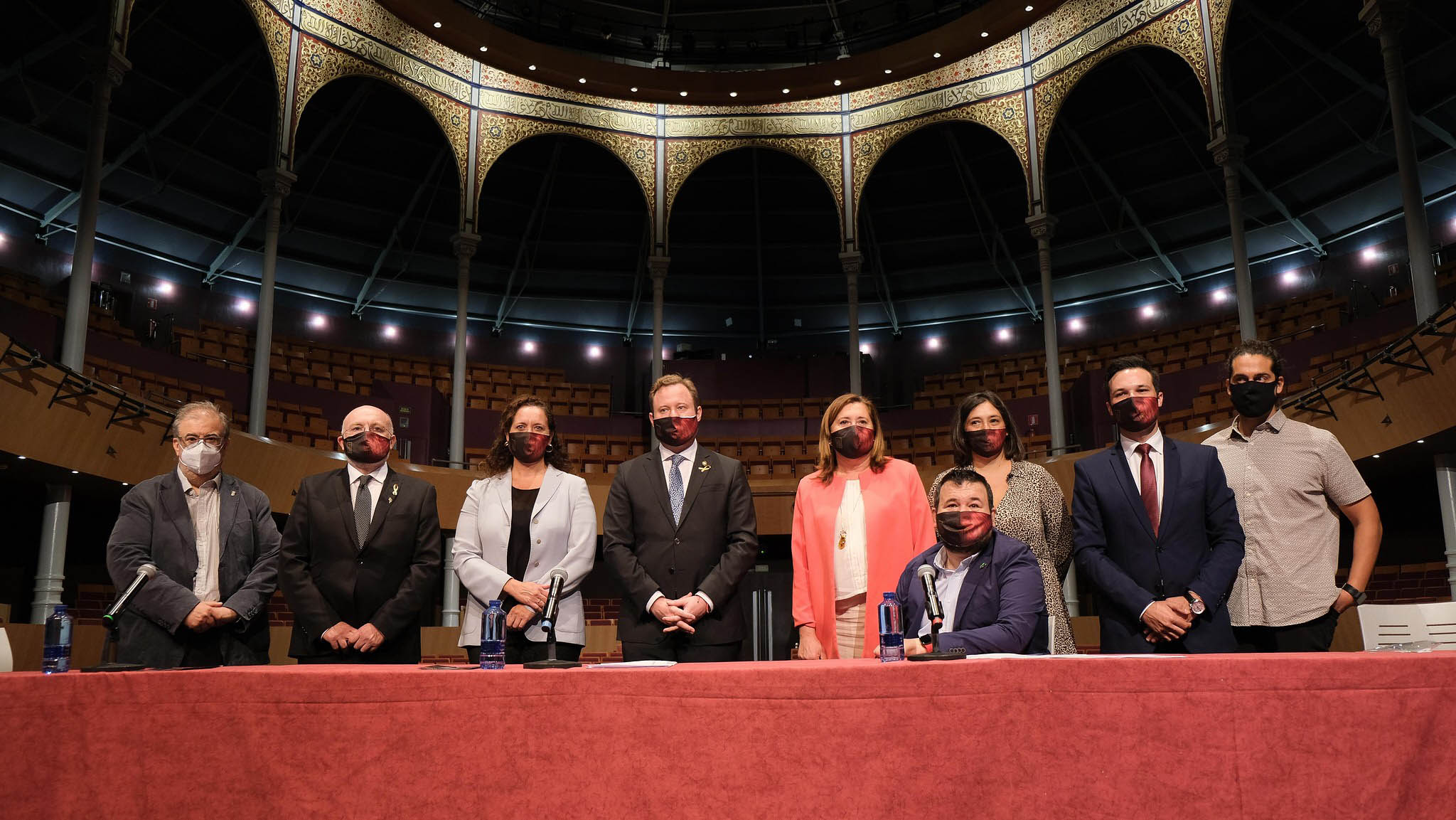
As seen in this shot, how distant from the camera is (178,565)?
390cm

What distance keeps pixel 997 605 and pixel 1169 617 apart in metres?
0.60

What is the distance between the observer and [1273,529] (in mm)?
3779

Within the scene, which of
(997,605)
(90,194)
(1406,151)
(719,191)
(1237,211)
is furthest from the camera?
(719,191)

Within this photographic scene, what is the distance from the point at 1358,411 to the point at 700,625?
829cm

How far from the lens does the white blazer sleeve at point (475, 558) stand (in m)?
4.02

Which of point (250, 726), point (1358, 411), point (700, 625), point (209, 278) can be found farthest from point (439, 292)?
point (250, 726)

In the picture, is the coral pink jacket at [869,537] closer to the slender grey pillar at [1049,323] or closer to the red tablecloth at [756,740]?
the red tablecloth at [756,740]

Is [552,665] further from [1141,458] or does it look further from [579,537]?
[1141,458]

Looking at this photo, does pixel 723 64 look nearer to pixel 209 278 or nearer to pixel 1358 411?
pixel 209 278

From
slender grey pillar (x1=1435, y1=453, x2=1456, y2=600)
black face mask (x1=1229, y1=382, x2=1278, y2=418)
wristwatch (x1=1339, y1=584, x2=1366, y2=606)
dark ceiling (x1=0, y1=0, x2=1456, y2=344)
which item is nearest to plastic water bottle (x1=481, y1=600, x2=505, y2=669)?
black face mask (x1=1229, y1=382, x2=1278, y2=418)

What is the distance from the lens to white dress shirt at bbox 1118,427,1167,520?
3.74 meters

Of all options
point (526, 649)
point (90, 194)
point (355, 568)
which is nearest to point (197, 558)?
point (355, 568)

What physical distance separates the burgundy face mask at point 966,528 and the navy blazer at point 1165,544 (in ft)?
1.48

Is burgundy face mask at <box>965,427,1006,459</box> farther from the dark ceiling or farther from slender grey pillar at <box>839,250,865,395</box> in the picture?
the dark ceiling
